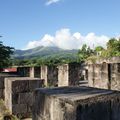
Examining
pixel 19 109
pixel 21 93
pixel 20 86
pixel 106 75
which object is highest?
pixel 106 75

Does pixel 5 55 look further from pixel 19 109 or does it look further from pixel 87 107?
pixel 87 107

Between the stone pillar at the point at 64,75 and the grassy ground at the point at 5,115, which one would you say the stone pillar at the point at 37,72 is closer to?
the stone pillar at the point at 64,75

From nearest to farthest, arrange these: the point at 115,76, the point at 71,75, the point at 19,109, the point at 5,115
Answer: the point at 5,115 → the point at 19,109 → the point at 115,76 → the point at 71,75

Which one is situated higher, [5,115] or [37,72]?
[37,72]

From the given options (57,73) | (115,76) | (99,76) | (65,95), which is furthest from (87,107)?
(57,73)

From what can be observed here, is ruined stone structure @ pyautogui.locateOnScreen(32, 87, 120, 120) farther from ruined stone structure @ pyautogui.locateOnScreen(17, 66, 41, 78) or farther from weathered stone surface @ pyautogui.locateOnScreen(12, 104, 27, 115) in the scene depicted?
ruined stone structure @ pyautogui.locateOnScreen(17, 66, 41, 78)

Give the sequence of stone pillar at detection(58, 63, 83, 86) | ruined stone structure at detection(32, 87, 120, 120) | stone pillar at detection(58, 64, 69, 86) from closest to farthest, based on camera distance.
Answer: ruined stone structure at detection(32, 87, 120, 120)
stone pillar at detection(58, 63, 83, 86)
stone pillar at detection(58, 64, 69, 86)

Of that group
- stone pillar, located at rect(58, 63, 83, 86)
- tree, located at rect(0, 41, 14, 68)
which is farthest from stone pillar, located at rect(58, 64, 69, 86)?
tree, located at rect(0, 41, 14, 68)

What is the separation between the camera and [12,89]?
24.7ft

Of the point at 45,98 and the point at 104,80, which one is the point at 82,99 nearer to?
the point at 45,98

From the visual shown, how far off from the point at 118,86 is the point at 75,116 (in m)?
5.48

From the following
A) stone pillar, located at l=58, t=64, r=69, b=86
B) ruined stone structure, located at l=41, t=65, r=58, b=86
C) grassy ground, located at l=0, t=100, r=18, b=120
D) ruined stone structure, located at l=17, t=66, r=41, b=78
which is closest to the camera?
grassy ground, located at l=0, t=100, r=18, b=120

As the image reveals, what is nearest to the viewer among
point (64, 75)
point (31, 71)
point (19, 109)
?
point (19, 109)

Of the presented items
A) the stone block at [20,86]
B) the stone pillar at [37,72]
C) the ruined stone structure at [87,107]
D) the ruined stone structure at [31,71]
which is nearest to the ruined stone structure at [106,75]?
the stone block at [20,86]
